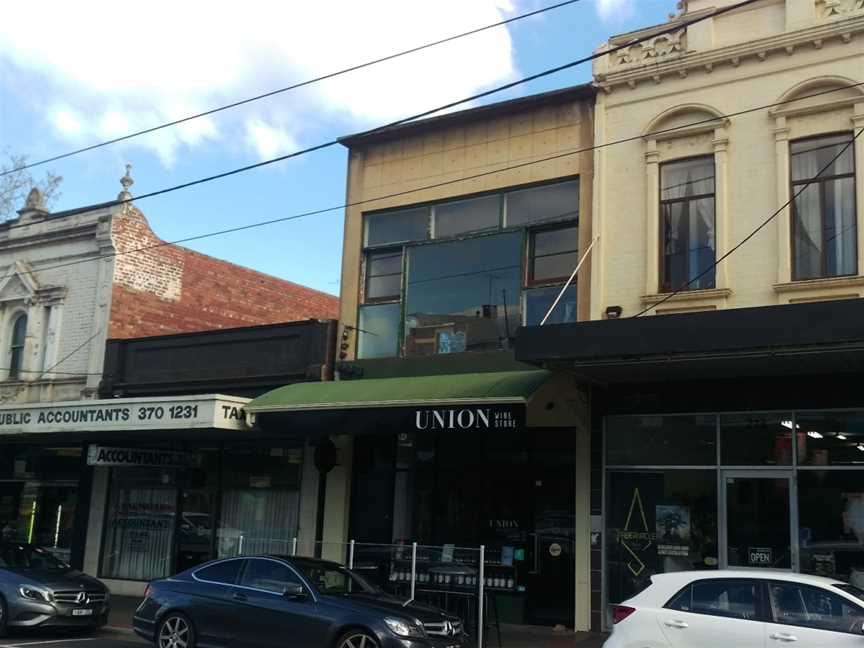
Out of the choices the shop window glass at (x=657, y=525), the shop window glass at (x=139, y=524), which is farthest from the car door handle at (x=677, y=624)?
the shop window glass at (x=139, y=524)

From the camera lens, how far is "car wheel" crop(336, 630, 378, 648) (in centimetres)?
1055

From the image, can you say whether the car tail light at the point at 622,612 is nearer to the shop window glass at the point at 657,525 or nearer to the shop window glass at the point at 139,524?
the shop window glass at the point at 657,525

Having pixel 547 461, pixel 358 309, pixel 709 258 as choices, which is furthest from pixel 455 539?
pixel 709 258

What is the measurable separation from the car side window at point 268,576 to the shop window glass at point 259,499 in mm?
5549

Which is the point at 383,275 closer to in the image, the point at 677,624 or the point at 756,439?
the point at 756,439

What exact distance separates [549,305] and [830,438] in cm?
475

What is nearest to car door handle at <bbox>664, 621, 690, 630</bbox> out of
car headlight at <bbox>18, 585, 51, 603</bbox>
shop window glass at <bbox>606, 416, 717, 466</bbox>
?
shop window glass at <bbox>606, 416, 717, 466</bbox>

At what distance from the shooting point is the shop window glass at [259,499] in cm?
1795

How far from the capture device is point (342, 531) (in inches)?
666

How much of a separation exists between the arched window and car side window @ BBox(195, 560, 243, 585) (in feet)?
41.2

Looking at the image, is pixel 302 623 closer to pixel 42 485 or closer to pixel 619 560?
pixel 619 560

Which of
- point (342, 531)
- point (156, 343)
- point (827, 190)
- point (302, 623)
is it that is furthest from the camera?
point (156, 343)

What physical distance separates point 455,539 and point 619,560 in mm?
2958

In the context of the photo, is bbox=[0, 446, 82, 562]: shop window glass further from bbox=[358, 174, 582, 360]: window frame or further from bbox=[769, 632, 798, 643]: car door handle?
bbox=[769, 632, 798, 643]: car door handle
